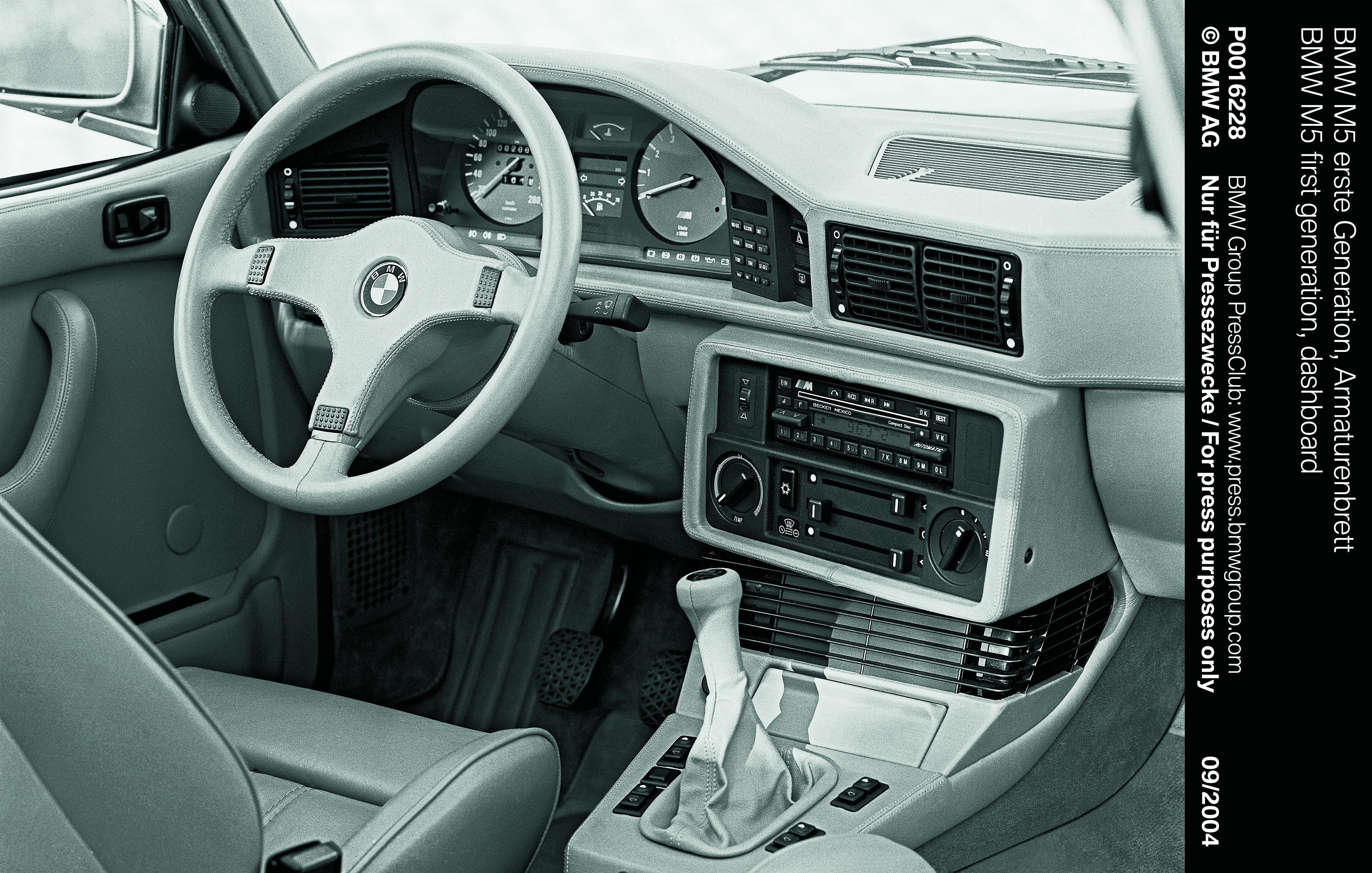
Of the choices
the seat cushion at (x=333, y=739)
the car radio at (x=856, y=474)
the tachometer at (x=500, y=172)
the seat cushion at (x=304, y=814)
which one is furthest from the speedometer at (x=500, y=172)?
the seat cushion at (x=304, y=814)

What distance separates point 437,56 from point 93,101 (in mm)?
859

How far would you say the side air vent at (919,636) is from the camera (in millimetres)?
1950

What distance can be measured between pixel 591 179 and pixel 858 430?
22.4 inches

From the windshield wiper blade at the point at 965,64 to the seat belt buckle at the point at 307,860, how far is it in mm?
1298

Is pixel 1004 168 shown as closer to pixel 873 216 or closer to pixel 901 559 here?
pixel 873 216

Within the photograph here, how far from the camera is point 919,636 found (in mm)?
2000

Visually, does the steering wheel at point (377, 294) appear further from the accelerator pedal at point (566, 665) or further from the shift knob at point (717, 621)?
the accelerator pedal at point (566, 665)

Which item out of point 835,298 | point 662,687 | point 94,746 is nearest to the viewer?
point 94,746

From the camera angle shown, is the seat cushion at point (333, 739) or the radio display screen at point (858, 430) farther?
the radio display screen at point (858, 430)

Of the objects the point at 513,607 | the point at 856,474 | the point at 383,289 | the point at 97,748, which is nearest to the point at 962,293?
the point at 856,474

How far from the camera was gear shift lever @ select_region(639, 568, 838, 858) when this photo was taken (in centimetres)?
177

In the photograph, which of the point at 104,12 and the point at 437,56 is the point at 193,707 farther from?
the point at 104,12

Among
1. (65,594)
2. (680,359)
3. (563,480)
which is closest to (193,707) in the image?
(65,594)

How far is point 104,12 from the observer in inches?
86.3
